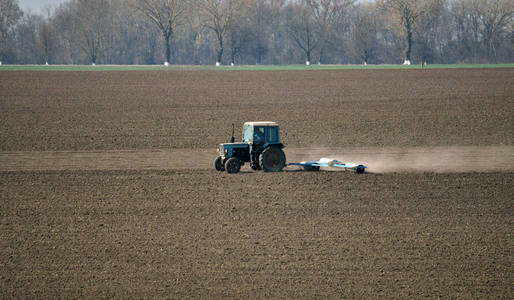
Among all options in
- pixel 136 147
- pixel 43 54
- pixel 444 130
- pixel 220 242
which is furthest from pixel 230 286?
pixel 43 54

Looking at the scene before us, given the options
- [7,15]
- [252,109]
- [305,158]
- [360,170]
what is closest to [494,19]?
[252,109]

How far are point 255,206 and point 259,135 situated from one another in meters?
4.11

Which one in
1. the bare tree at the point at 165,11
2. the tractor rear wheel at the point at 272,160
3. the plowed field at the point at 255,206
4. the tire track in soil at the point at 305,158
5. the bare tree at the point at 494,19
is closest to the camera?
the plowed field at the point at 255,206

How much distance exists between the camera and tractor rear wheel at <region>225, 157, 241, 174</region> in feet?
60.0

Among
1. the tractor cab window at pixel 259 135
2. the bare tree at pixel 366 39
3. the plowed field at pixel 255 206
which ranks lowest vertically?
the plowed field at pixel 255 206

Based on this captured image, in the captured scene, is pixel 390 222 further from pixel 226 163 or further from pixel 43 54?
pixel 43 54

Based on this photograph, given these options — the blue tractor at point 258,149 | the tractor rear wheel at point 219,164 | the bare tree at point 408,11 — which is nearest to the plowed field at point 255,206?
the blue tractor at point 258,149

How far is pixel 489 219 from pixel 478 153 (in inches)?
390

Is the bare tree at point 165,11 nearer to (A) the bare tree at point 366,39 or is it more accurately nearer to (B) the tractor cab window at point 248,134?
(A) the bare tree at point 366,39

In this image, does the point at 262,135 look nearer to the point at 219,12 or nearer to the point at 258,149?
the point at 258,149

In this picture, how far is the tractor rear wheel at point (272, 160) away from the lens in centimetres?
1828

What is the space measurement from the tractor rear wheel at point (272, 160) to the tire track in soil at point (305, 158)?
141 centimetres

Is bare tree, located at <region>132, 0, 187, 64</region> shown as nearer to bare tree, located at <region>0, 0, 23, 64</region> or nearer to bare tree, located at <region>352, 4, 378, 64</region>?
bare tree, located at <region>0, 0, 23, 64</region>

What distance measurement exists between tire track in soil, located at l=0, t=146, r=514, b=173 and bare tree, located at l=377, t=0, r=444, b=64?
6205cm
